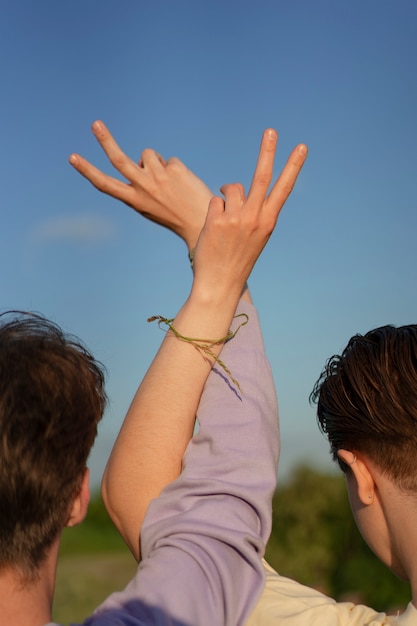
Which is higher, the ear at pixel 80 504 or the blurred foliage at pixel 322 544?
the ear at pixel 80 504

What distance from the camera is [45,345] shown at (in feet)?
5.71

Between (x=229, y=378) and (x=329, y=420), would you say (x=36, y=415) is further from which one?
(x=329, y=420)

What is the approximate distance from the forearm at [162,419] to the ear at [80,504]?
17cm

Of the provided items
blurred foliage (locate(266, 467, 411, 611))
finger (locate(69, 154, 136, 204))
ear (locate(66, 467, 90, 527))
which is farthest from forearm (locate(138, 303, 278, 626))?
blurred foliage (locate(266, 467, 411, 611))

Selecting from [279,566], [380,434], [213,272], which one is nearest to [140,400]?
[213,272]

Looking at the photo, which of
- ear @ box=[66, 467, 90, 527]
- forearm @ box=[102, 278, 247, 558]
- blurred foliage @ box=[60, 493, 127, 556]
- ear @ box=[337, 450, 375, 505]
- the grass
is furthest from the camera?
blurred foliage @ box=[60, 493, 127, 556]

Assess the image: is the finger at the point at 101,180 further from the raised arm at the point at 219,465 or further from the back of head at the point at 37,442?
the back of head at the point at 37,442

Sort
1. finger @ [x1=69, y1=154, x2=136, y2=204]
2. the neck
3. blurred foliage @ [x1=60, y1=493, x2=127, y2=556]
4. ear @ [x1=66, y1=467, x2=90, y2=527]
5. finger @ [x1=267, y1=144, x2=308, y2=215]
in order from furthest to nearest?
blurred foliage @ [x1=60, y1=493, x2=127, y2=556] < finger @ [x1=69, y1=154, x2=136, y2=204] < finger @ [x1=267, y1=144, x2=308, y2=215] < ear @ [x1=66, y1=467, x2=90, y2=527] < the neck

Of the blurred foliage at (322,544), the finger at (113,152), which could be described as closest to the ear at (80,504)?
the finger at (113,152)

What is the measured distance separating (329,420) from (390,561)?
→ 0.46 m

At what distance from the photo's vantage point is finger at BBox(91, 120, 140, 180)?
6.94 ft

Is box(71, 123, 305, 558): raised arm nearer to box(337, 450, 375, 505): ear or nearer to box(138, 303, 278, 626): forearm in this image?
box(138, 303, 278, 626): forearm

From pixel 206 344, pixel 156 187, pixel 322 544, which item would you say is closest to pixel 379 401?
pixel 206 344

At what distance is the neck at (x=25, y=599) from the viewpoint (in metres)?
1.55
